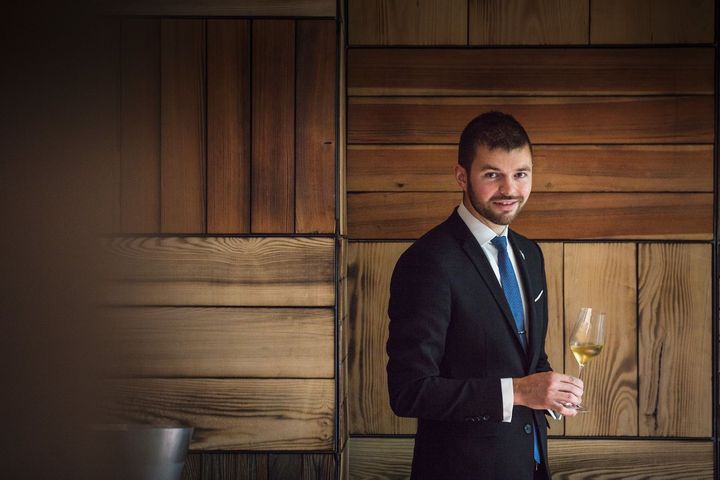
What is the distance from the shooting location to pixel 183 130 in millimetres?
2289

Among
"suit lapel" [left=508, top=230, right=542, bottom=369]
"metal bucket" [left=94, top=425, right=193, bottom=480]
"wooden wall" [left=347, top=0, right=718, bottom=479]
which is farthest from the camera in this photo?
"wooden wall" [left=347, top=0, right=718, bottom=479]

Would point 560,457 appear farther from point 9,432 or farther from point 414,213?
point 9,432

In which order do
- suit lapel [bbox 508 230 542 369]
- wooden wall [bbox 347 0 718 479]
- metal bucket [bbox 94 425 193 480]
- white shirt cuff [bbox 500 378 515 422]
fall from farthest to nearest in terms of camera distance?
wooden wall [bbox 347 0 718 479]
suit lapel [bbox 508 230 542 369]
white shirt cuff [bbox 500 378 515 422]
metal bucket [bbox 94 425 193 480]

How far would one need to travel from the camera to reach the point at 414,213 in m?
2.57

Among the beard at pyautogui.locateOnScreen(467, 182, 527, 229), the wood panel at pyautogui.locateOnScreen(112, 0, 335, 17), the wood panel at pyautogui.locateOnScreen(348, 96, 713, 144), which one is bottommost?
the beard at pyautogui.locateOnScreen(467, 182, 527, 229)

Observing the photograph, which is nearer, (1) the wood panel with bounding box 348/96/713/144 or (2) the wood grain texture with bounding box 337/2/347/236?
(2) the wood grain texture with bounding box 337/2/347/236

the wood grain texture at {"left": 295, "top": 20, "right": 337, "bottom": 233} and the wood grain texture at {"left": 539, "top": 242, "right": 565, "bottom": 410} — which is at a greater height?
the wood grain texture at {"left": 295, "top": 20, "right": 337, "bottom": 233}

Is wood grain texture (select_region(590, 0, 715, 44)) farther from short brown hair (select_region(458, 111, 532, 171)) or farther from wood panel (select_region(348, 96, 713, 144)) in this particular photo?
short brown hair (select_region(458, 111, 532, 171))

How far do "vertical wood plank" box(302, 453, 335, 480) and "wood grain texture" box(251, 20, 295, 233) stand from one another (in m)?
0.77

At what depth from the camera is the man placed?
1657mm

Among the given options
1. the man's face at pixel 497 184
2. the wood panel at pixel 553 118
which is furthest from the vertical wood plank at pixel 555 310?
the man's face at pixel 497 184

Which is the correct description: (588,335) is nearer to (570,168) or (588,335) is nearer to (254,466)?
(570,168)

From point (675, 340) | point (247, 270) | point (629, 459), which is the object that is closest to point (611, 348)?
point (675, 340)

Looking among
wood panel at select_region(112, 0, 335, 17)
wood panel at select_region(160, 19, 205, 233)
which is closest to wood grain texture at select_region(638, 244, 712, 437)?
wood panel at select_region(112, 0, 335, 17)
